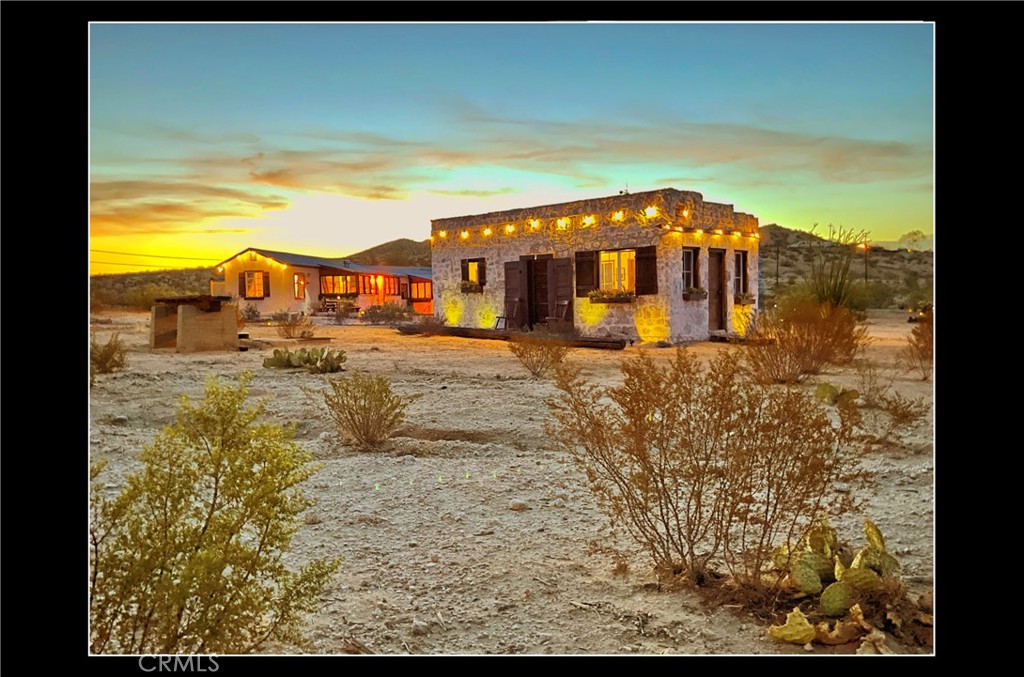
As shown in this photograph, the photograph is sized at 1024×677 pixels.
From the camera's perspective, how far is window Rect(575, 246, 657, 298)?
571cm

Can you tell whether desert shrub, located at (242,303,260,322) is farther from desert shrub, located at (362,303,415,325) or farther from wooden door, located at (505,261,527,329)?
wooden door, located at (505,261,527,329)

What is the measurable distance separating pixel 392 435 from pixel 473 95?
214cm

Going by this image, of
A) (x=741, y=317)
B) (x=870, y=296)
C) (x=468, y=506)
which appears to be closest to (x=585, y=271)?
(x=741, y=317)

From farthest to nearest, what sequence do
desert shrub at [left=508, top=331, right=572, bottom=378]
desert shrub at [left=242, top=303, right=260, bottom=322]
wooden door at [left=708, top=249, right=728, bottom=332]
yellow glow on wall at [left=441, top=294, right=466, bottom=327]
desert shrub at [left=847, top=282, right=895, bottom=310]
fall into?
1. yellow glow on wall at [left=441, top=294, right=466, bottom=327]
2. wooden door at [left=708, top=249, right=728, bottom=332]
3. desert shrub at [left=508, top=331, right=572, bottom=378]
4. desert shrub at [left=242, top=303, right=260, bottom=322]
5. desert shrub at [left=847, top=282, right=895, bottom=310]

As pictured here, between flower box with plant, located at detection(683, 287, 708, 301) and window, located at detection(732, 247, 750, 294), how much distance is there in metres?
0.26

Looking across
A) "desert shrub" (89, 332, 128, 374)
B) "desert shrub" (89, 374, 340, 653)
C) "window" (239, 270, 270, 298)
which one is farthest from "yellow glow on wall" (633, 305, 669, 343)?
"desert shrub" (89, 332, 128, 374)

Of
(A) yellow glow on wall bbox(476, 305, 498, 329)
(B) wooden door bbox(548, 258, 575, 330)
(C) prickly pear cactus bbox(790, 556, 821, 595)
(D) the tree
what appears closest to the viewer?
(C) prickly pear cactus bbox(790, 556, 821, 595)

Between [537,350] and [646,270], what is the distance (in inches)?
44.9

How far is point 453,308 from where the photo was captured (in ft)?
20.0

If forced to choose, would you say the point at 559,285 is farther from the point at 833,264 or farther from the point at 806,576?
the point at 806,576

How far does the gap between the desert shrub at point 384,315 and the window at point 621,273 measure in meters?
1.61

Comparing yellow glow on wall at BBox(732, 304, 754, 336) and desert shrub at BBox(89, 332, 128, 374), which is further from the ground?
yellow glow on wall at BBox(732, 304, 754, 336)

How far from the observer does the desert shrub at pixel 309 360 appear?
4.80m
